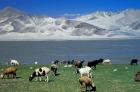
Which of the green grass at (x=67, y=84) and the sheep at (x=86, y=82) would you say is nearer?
the sheep at (x=86, y=82)

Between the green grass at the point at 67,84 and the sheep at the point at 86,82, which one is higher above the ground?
the sheep at the point at 86,82

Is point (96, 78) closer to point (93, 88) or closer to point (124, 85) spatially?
point (124, 85)

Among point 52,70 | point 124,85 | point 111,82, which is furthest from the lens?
point 52,70

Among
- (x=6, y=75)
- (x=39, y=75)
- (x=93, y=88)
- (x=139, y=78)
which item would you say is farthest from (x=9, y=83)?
(x=139, y=78)

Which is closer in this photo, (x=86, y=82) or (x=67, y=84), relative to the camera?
(x=86, y=82)

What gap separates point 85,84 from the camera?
91.8 ft

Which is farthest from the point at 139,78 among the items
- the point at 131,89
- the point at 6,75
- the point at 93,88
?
the point at 6,75

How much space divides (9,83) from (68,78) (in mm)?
6344

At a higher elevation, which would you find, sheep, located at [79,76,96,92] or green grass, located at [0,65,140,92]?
sheep, located at [79,76,96,92]

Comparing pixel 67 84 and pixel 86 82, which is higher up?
pixel 86 82

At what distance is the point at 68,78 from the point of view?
3738 cm

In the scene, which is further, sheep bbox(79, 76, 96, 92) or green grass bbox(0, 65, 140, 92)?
green grass bbox(0, 65, 140, 92)

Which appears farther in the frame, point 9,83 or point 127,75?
point 127,75

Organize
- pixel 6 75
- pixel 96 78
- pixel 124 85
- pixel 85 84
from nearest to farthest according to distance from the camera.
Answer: pixel 85 84
pixel 124 85
pixel 96 78
pixel 6 75
